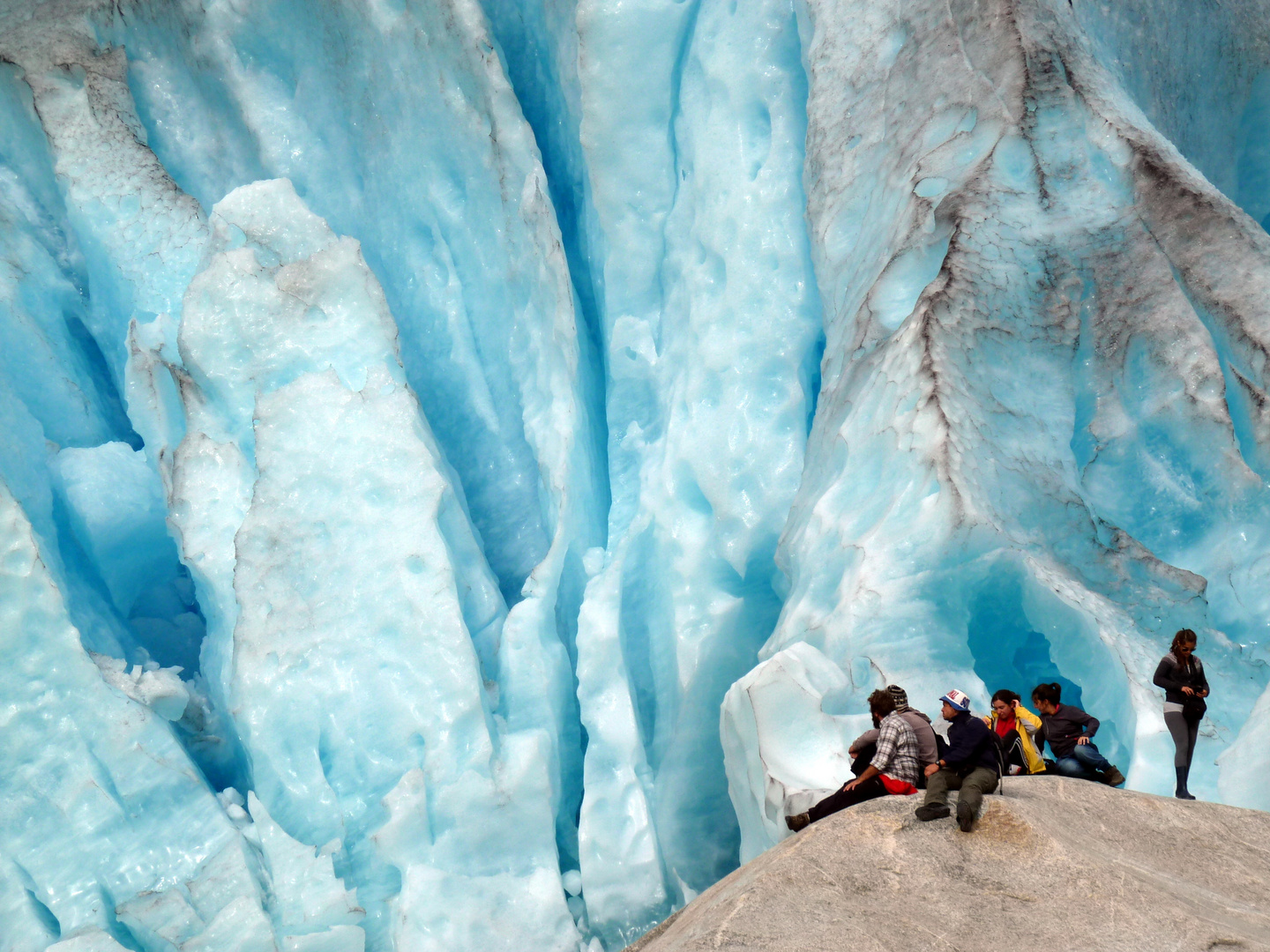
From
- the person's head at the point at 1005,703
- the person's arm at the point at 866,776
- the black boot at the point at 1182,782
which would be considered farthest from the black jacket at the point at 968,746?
the black boot at the point at 1182,782

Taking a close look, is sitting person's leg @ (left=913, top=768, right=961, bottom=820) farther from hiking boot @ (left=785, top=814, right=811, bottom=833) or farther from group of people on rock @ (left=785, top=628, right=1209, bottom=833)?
hiking boot @ (left=785, top=814, right=811, bottom=833)

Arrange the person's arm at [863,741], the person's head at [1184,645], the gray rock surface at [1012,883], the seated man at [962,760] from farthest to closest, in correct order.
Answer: the person's head at [1184,645] < the person's arm at [863,741] < the seated man at [962,760] < the gray rock surface at [1012,883]

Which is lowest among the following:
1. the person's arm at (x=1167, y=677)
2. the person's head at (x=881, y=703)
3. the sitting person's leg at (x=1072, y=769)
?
the sitting person's leg at (x=1072, y=769)

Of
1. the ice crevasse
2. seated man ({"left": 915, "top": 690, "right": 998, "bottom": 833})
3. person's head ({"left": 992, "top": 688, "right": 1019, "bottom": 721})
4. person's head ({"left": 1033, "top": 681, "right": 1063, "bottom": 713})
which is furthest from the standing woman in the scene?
seated man ({"left": 915, "top": 690, "right": 998, "bottom": 833})

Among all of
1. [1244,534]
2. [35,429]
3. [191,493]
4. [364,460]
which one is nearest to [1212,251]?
[1244,534]

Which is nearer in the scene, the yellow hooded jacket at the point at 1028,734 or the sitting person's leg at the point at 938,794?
the sitting person's leg at the point at 938,794

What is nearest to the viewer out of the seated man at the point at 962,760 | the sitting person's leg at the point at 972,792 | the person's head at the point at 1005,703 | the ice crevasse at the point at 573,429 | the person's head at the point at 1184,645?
the sitting person's leg at the point at 972,792

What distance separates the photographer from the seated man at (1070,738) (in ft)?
12.6

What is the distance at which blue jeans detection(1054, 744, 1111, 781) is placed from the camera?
150 inches

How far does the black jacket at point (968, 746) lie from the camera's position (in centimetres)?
316

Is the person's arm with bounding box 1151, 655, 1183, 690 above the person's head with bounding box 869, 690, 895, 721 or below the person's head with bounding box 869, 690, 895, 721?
below

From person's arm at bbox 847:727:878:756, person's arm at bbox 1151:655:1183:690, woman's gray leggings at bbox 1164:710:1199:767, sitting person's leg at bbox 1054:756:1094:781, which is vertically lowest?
sitting person's leg at bbox 1054:756:1094:781

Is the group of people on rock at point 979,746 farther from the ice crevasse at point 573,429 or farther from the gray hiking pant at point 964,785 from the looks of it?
the ice crevasse at point 573,429

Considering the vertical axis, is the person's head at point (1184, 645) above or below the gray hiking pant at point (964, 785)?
above
